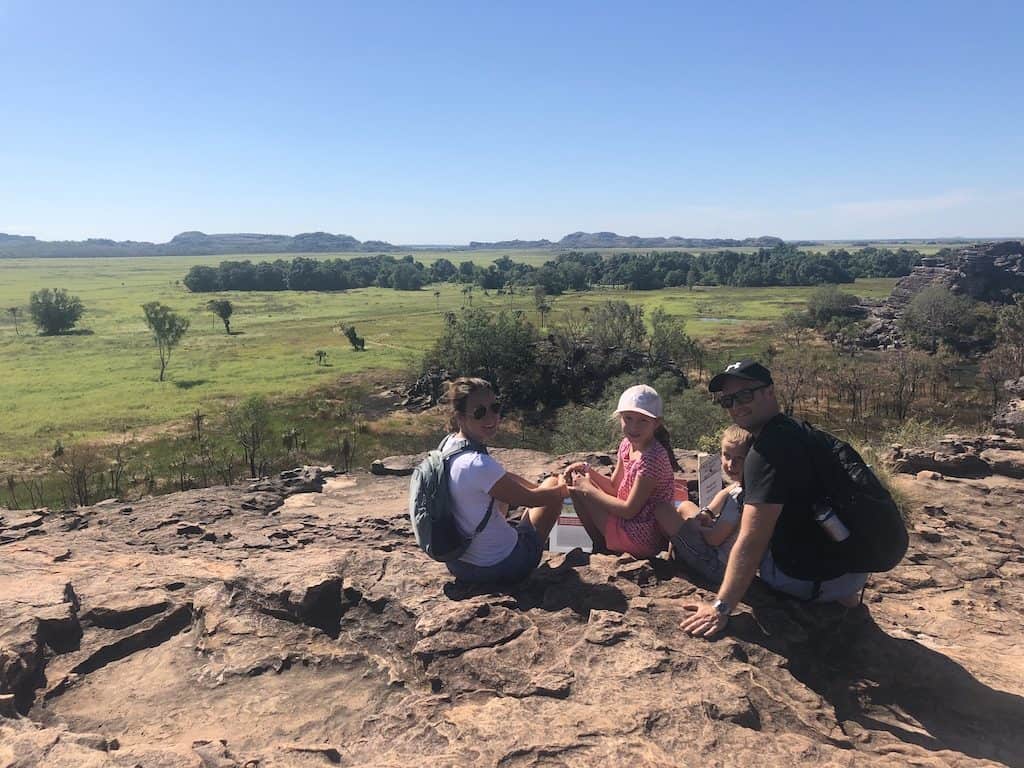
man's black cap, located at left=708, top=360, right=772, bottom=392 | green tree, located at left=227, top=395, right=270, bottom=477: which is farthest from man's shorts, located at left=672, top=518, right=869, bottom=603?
green tree, located at left=227, top=395, right=270, bottom=477

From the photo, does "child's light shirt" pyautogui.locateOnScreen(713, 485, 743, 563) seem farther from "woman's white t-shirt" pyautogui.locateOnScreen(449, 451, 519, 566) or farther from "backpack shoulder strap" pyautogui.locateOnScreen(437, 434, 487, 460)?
"backpack shoulder strap" pyautogui.locateOnScreen(437, 434, 487, 460)

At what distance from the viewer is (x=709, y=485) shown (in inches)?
249

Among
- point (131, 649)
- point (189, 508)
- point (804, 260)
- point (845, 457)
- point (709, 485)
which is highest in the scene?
point (804, 260)

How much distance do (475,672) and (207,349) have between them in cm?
7112

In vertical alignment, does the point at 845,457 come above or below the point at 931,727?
above

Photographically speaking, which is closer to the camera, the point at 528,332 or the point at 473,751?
the point at 473,751

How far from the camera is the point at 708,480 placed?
20.7 feet

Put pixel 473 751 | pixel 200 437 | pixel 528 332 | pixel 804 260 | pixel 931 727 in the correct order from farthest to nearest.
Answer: pixel 804 260 → pixel 528 332 → pixel 200 437 → pixel 931 727 → pixel 473 751

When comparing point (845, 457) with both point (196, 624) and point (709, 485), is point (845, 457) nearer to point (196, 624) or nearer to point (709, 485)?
point (709, 485)

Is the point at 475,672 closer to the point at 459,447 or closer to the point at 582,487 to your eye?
the point at 459,447

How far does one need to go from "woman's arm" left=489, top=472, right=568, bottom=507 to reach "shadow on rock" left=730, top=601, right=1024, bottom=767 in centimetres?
171

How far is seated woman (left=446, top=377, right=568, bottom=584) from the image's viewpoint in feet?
16.8

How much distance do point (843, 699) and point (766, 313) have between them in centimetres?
9965

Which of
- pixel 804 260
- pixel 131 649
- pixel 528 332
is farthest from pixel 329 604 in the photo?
pixel 804 260
